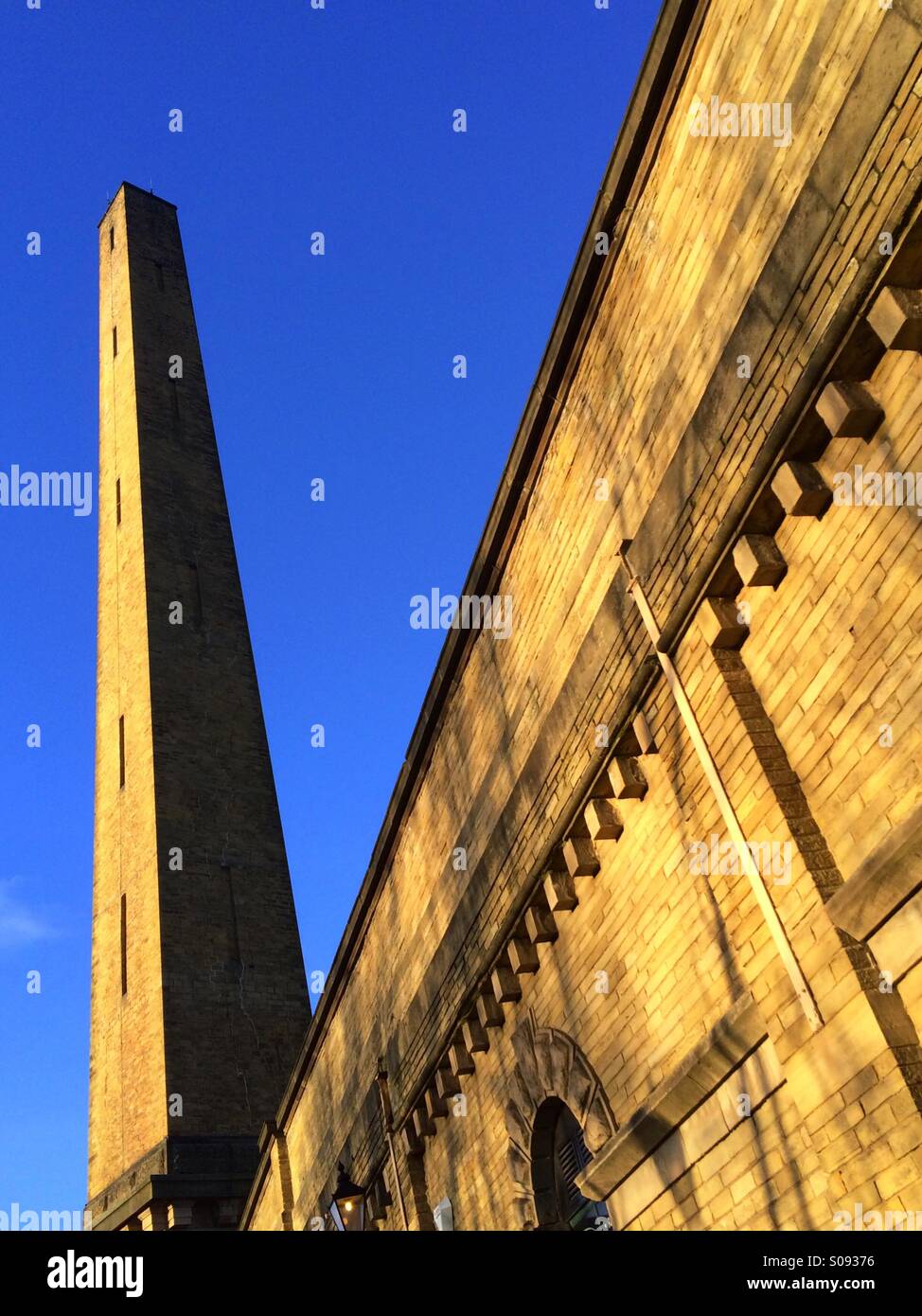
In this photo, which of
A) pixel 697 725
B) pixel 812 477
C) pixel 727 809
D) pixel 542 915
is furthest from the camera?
pixel 542 915

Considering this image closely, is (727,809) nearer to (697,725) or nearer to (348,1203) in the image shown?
(697,725)

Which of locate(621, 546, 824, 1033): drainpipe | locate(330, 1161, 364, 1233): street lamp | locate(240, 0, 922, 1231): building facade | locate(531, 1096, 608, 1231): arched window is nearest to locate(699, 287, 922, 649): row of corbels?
locate(240, 0, 922, 1231): building facade

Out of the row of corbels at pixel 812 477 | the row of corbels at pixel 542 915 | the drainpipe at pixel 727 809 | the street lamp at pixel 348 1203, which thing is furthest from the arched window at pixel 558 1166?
the row of corbels at pixel 812 477

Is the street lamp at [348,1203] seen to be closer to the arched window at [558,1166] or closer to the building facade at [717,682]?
the building facade at [717,682]

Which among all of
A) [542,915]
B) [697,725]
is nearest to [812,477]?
[697,725]

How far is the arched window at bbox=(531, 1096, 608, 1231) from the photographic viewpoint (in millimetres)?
9406

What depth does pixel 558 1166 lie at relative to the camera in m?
9.71

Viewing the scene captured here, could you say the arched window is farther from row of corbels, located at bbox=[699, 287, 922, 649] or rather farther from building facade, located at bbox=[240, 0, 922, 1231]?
row of corbels, located at bbox=[699, 287, 922, 649]

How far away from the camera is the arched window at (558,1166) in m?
9.41

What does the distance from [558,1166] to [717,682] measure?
4829mm

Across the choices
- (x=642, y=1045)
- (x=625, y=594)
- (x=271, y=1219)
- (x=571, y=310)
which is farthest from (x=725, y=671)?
(x=271, y=1219)

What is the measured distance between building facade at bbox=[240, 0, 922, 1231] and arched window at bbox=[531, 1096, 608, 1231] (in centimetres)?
2

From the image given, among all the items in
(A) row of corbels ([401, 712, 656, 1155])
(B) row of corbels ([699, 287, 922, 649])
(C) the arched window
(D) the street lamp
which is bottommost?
(C) the arched window

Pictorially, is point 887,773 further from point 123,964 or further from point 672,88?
point 123,964
